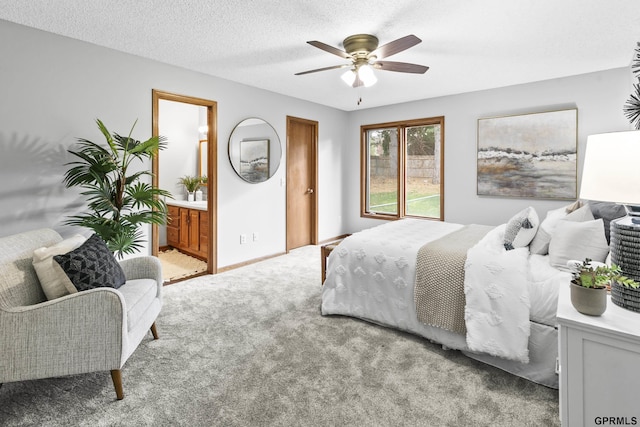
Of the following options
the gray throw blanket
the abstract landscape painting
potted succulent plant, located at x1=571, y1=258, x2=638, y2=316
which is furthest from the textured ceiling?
potted succulent plant, located at x1=571, y1=258, x2=638, y2=316

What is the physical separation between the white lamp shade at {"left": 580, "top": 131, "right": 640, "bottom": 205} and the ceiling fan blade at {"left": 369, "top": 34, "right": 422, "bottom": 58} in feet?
5.00

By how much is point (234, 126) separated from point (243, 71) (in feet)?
2.41

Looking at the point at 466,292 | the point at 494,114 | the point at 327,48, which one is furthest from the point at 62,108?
the point at 494,114

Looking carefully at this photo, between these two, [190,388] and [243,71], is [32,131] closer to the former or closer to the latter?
[243,71]

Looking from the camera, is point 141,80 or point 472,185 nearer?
point 141,80

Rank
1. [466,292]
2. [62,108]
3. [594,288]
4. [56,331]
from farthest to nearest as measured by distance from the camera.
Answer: [62,108] < [466,292] < [56,331] < [594,288]

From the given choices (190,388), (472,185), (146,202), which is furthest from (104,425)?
(472,185)

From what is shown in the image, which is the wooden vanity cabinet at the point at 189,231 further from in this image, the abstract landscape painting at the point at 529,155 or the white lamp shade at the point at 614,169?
the white lamp shade at the point at 614,169

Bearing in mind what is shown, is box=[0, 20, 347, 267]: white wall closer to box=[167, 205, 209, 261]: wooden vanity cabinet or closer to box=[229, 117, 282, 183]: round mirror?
box=[229, 117, 282, 183]: round mirror

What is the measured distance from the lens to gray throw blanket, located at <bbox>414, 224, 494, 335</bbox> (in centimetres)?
228

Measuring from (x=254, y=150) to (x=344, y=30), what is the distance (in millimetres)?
2234

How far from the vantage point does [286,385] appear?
199cm

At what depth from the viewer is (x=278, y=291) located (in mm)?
3602

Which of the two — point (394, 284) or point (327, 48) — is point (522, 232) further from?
point (327, 48)
